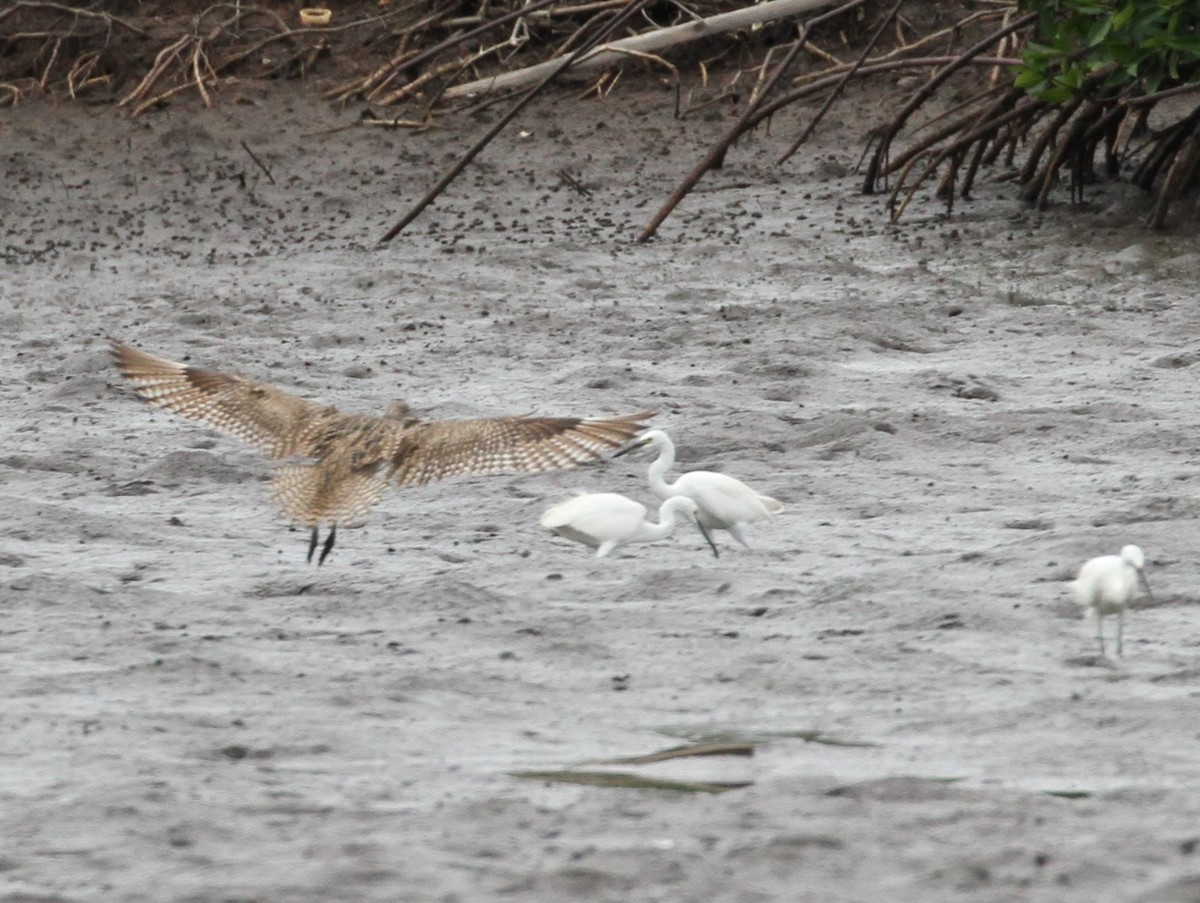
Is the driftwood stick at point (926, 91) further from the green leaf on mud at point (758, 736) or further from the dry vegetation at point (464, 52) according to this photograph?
the green leaf on mud at point (758, 736)

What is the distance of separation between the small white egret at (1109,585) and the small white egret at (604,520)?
126cm

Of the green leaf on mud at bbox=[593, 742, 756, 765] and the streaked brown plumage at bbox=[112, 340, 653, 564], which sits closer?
the green leaf on mud at bbox=[593, 742, 756, 765]

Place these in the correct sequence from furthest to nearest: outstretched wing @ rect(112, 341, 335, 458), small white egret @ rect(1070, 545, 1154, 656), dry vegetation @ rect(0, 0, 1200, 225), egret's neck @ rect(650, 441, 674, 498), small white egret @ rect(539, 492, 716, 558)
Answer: dry vegetation @ rect(0, 0, 1200, 225) → outstretched wing @ rect(112, 341, 335, 458) → egret's neck @ rect(650, 441, 674, 498) → small white egret @ rect(539, 492, 716, 558) → small white egret @ rect(1070, 545, 1154, 656)

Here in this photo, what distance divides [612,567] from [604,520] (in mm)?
232

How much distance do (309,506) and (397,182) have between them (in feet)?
20.3

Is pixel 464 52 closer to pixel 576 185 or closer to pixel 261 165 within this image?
pixel 261 165

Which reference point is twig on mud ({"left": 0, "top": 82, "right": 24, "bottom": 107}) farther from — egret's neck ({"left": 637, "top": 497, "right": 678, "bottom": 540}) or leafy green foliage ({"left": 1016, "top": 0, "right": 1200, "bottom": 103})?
egret's neck ({"left": 637, "top": 497, "right": 678, "bottom": 540})

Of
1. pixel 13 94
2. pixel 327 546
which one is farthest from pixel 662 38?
pixel 327 546

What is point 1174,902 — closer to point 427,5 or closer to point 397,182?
point 397,182

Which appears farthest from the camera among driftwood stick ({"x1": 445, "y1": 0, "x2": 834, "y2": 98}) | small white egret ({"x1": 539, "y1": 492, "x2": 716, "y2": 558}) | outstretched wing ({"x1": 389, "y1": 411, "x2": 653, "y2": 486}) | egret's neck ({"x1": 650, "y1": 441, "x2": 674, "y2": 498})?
driftwood stick ({"x1": 445, "y1": 0, "x2": 834, "y2": 98})

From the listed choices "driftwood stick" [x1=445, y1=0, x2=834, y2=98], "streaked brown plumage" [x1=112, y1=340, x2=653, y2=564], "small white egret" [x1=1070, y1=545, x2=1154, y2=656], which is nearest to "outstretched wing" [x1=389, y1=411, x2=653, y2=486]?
"streaked brown plumage" [x1=112, y1=340, x2=653, y2=564]

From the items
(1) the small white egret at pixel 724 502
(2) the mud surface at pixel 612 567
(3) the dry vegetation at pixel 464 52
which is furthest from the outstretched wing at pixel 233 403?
(3) the dry vegetation at pixel 464 52

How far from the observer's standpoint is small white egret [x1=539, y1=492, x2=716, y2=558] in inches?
216

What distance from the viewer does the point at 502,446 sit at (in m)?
5.76
